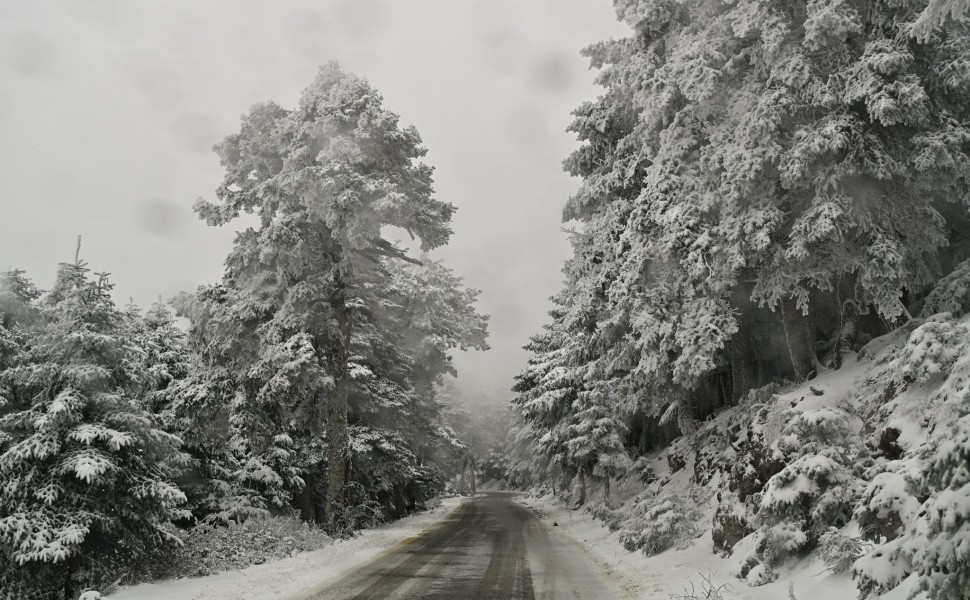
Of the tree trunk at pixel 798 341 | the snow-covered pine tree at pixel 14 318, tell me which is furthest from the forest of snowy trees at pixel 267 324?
the tree trunk at pixel 798 341

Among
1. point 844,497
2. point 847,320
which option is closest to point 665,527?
point 844,497

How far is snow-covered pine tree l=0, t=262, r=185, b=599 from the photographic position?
898 cm

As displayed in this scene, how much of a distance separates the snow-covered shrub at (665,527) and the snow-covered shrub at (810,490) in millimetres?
3710

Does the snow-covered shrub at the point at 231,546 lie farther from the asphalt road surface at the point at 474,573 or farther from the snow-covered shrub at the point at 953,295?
the snow-covered shrub at the point at 953,295

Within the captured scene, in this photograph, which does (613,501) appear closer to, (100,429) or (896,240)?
(896,240)

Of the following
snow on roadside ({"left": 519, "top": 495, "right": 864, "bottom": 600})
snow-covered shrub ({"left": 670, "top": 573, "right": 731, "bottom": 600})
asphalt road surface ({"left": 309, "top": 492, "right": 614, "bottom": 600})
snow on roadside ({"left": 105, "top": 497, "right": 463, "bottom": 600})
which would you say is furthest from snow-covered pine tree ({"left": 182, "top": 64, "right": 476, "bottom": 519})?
snow-covered shrub ({"left": 670, "top": 573, "right": 731, "bottom": 600})

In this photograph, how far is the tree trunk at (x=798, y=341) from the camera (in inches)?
529

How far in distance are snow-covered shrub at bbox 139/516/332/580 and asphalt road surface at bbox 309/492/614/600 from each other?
7.42ft

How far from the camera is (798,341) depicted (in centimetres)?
1373

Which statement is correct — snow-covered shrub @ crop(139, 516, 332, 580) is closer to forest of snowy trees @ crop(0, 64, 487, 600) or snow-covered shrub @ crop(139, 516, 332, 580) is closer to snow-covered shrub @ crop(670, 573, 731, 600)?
forest of snowy trees @ crop(0, 64, 487, 600)

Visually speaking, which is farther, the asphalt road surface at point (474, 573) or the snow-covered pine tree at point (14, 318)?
the snow-covered pine tree at point (14, 318)

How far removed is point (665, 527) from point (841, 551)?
583cm

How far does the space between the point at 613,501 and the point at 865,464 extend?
14.4 meters

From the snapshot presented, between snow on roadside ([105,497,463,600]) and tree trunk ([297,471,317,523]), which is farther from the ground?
tree trunk ([297,471,317,523])
